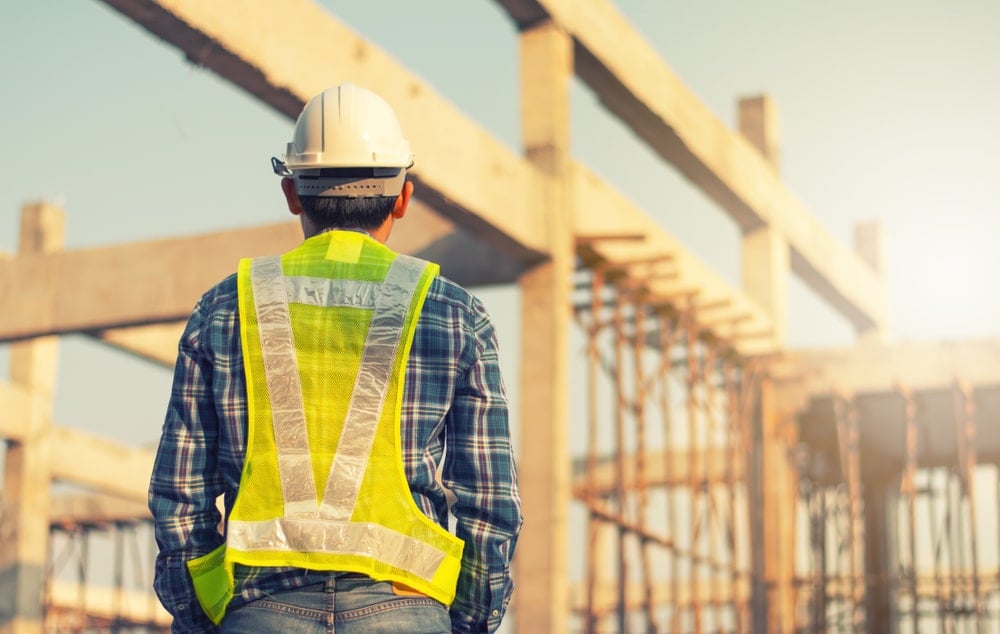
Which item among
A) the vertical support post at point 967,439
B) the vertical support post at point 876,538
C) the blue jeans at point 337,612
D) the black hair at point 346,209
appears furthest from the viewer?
the vertical support post at point 876,538

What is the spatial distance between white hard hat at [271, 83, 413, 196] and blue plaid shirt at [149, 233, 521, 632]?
224 millimetres

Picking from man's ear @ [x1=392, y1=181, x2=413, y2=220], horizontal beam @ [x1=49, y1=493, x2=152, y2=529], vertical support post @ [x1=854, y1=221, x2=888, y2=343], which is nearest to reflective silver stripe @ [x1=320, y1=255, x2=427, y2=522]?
man's ear @ [x1=392, y1=181, x2=413, y2=220]

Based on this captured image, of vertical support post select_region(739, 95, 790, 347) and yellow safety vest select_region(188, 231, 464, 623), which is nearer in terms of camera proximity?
yellow safety vest select_region(188, 231, 464, 623)

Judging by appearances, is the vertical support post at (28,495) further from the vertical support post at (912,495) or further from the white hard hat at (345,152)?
the white hard hat at (345,152)

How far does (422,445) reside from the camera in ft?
7.86

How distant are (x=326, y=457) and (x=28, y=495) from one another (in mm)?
19319

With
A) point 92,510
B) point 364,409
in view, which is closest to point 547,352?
point 364,409

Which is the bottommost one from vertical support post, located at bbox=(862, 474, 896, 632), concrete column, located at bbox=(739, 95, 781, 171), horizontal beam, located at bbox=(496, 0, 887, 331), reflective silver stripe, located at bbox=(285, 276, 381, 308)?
vertical support post, located at bbox=(862, 474, 896, 632)

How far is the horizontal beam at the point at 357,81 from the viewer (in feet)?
28.0

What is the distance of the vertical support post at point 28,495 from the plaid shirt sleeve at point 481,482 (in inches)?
708

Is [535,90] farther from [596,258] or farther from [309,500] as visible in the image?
[309,500]

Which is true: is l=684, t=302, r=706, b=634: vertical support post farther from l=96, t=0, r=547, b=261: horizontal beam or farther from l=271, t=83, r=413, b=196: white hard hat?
l=271, t=83, r=413, b=196: white hard hat

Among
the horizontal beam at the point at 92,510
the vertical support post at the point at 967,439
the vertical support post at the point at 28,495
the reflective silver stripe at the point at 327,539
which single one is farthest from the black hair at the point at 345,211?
the horizontal beam at the point at 92,510

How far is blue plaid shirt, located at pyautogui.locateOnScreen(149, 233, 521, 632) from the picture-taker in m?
2.39
